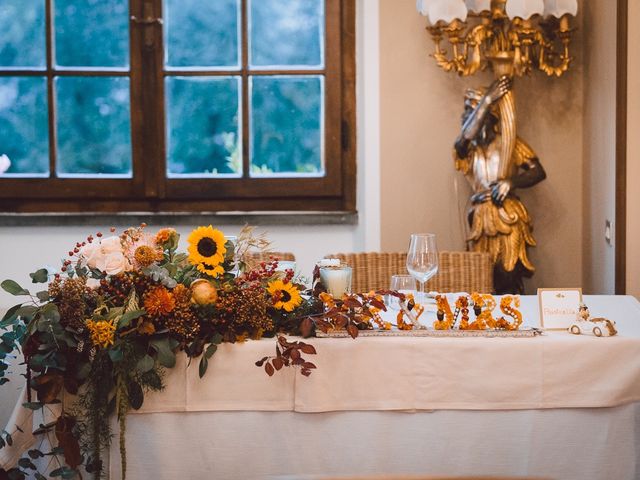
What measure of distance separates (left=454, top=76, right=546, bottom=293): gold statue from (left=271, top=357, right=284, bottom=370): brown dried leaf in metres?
1.82

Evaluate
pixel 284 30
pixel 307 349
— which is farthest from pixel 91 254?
pixel 284 30

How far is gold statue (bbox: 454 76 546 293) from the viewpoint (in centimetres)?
379

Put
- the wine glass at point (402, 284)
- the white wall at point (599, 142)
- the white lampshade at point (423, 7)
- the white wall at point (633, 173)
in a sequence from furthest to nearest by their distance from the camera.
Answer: the white lampshade at point (423, 7), the white wall at point (599, 142), the white wall at point (633, 173), the wine glass at point (402, 284)

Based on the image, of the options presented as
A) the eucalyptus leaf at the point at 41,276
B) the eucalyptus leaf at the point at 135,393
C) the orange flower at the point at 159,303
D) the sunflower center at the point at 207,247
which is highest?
the sunflower center at the point at 207,247

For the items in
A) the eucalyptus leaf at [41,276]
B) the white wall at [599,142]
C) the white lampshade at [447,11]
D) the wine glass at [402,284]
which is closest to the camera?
the eucalyptus leaf at [41,276]

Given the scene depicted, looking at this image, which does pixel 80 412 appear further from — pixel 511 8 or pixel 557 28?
pixel 557 28

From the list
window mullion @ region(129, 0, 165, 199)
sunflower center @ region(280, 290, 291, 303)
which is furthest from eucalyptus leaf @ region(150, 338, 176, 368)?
window mullion @ region(129, 0, 165, 199)

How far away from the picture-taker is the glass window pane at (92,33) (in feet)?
14.2

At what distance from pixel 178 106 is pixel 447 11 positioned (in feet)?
4.35

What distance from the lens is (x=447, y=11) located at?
3.72 m

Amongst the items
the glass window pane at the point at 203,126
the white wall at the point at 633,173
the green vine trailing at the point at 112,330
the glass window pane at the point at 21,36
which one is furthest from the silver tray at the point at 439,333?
the glass window pane at the point at 21,36

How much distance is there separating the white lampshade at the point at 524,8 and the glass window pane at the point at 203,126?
1288mm

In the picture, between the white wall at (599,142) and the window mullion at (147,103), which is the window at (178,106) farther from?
the white wall at (599,142)

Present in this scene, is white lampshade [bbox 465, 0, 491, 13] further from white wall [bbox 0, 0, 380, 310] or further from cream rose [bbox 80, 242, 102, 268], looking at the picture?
cream rose [bbox 80, 242, 102, 268]
